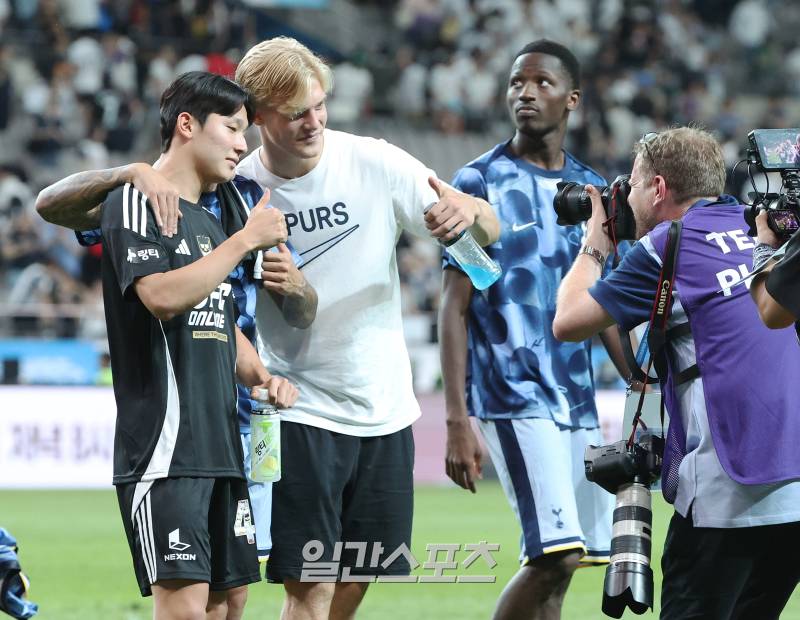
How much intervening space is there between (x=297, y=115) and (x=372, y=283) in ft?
2.23

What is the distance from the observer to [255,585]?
8266mm

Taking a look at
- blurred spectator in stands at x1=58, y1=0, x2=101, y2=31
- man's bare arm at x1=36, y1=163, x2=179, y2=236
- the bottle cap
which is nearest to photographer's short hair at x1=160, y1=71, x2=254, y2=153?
man's bare arm at x1=36, y1=163, x2=179, y2=236

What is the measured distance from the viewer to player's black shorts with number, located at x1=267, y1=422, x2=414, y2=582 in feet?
15.8

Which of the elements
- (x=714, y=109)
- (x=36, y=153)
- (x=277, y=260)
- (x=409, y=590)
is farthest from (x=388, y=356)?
(x=714, y=109)

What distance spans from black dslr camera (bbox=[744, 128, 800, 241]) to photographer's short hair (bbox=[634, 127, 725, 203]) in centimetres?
46

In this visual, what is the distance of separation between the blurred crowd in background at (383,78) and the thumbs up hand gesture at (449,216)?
430 inches

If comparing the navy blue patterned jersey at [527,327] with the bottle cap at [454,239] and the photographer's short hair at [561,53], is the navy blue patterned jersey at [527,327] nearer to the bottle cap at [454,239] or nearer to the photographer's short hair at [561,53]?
the photographer's short hair at [561,53]

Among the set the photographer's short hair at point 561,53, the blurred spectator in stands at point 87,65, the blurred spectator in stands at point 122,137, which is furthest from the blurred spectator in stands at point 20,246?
the photographer's short hair at point 561,53

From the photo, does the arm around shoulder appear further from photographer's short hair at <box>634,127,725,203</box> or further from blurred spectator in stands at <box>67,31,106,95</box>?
blurred spectator in stands at <box>67,31,106,95</box>

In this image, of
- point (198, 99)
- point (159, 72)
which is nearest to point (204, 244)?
point (198, 99)

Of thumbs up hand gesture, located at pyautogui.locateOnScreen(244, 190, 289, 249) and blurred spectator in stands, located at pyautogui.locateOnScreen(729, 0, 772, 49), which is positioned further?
blurred spectator in stands, located at pyautogui.locateOnScreen(729, 0, 772, 49)

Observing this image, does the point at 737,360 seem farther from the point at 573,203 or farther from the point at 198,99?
the point at 198,99

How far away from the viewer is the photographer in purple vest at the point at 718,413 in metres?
4.04

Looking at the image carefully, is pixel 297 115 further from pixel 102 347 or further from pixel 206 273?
pixel 102 347
